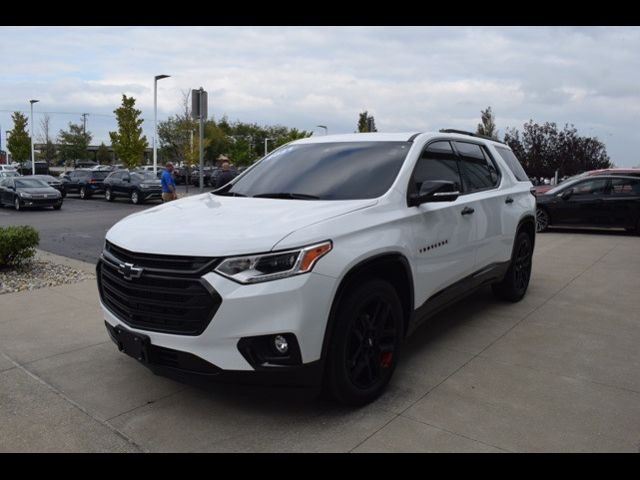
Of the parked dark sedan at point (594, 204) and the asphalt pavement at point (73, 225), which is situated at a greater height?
the parked dark sedan at point (594, 204)

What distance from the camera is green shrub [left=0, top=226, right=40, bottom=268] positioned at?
25.1ft

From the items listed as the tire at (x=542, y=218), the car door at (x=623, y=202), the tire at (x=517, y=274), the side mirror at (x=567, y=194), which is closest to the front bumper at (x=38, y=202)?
the tire at (x=542, y=218)

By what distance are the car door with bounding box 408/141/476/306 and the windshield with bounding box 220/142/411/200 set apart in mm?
243

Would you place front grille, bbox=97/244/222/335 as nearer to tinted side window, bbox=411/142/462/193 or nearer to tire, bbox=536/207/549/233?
tinted side window, bbox=411/142/462/193

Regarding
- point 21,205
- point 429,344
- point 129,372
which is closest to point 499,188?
point 429,344

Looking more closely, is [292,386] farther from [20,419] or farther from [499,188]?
[499,188]

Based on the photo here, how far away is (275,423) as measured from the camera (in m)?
3.40

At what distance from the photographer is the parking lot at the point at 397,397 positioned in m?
3.21

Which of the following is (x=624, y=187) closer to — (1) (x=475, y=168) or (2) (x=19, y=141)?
(1) (x=475, y=168)

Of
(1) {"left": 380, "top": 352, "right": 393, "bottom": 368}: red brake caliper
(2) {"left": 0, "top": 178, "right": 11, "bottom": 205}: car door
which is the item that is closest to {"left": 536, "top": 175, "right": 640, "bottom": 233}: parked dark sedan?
(1) {"left": 380, "top": 352, "right": 393, "bottom": 368}: red brake caliper

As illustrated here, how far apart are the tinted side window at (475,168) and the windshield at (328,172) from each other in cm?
94

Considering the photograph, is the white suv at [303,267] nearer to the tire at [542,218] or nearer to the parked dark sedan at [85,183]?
the tire at [542,218]

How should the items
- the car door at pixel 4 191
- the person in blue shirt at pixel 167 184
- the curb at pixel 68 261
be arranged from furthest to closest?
the car door at pixel 4 191
the person in blue shirt at pixel 167 184
the curb at pixel 68 261

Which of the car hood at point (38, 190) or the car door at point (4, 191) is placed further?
the car door at point (4, 191)
